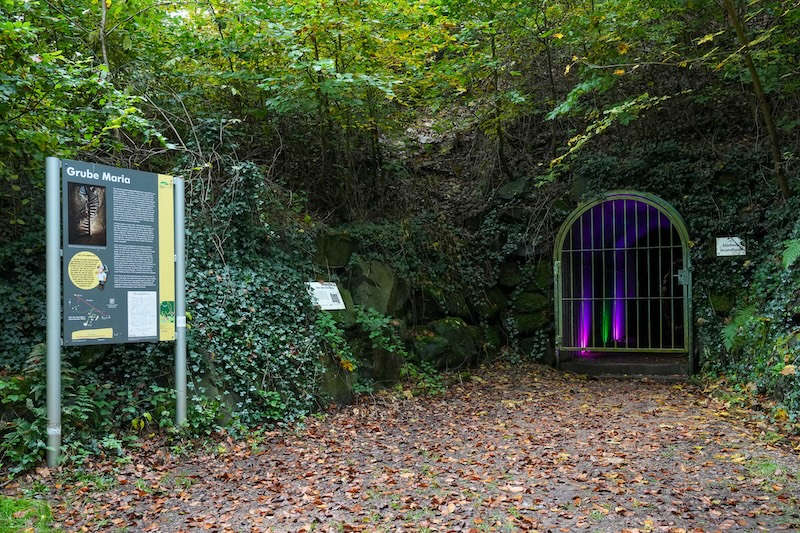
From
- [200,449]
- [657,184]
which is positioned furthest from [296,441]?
[657,184]

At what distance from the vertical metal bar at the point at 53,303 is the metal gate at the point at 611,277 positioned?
7324mm

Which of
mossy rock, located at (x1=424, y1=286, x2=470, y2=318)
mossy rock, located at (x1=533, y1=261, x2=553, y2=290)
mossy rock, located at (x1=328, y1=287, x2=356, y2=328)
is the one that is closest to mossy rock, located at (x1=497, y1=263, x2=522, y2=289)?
mossy rock, located at (x1=533, y1=261, x2=553, y2=290)

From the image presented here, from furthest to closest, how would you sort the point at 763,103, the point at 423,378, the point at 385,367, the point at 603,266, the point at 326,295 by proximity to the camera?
the point at 603,266 < the point at 423,378 < the point at 385,367 < the point at 326,295 < the point at 763,103

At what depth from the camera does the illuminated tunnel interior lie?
968 cm

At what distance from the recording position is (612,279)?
1065cm

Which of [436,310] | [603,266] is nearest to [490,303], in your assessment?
[436,310]

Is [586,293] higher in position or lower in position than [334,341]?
higher

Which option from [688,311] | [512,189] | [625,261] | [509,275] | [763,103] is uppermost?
[763,103]

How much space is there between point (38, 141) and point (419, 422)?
4.49 m

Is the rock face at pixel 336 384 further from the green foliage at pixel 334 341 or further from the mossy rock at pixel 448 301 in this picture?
the mossy rock at pixel 448 301

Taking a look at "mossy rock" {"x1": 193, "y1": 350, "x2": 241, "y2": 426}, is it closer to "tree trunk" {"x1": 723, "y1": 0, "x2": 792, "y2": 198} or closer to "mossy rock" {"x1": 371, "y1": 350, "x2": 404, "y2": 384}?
"mossy rock" {"x1": 371, "y1": 350, "x2": 404, "y2": 384}

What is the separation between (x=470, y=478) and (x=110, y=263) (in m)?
3.38

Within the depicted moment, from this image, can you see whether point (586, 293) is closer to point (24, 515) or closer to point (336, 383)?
point (336, 383)

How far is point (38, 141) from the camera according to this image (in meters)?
4.95
